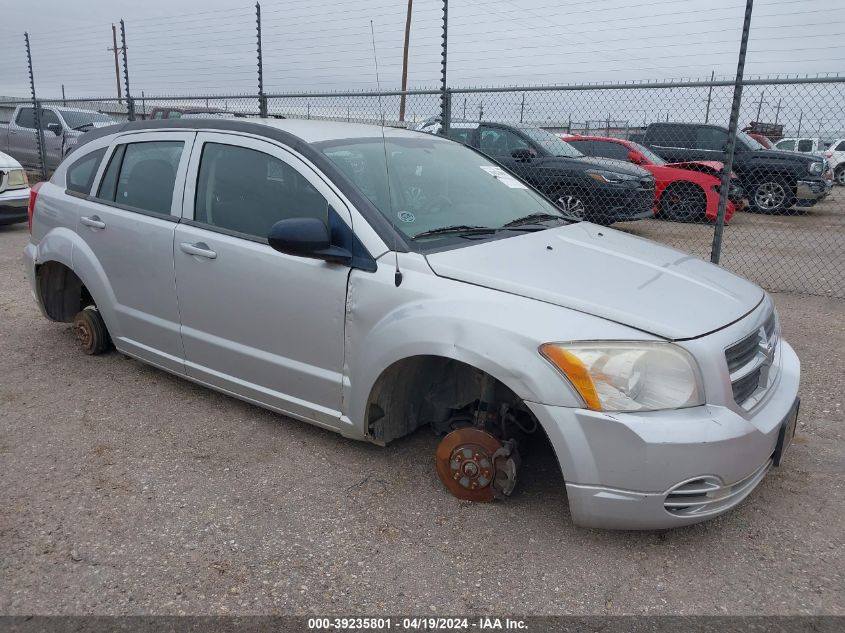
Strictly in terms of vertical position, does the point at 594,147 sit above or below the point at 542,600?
above

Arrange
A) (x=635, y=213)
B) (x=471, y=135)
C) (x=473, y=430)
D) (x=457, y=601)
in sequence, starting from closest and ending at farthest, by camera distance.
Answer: (x=457, y=601)
(x=473, y=430)
(x=635, y=213)
(x=471, y=135)

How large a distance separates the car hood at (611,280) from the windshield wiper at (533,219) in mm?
152

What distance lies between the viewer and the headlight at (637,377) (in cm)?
240

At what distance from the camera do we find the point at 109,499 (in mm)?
2955

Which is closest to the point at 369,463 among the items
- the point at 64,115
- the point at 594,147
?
the point at 594,147

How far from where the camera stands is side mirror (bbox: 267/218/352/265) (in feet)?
9.56

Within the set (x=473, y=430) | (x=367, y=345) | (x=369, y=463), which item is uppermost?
(x=367, y=345)

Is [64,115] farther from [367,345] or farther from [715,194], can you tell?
[367,345]

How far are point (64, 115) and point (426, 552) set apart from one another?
1542cm

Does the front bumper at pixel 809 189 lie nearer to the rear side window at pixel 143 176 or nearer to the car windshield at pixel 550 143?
the car windshield at pixel 550 143

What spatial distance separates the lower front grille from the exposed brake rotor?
0.67 m

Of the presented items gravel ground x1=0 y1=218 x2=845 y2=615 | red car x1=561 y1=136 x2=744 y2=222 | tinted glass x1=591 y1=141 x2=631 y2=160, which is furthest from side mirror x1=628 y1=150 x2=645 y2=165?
gravel ground x1=0 y1=218 x2=845 y2=615

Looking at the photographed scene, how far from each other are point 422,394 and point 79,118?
1482 cm

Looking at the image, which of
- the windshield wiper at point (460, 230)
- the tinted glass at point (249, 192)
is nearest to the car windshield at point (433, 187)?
the windshield wiper at point (460, 230)
